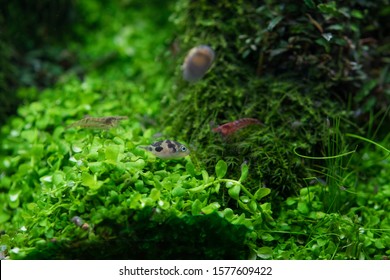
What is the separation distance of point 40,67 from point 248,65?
188 centimetres

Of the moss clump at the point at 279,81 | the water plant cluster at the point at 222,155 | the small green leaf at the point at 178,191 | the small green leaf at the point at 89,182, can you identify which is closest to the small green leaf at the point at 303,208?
the water plant cluster at the point at 222,155

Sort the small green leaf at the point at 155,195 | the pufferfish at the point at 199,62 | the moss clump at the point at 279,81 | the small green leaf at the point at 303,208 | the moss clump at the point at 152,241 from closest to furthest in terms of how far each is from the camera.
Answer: the moss clump at the point at 152,241, the small green leaf at the point at 155,195, the small green leaf at the point at 303,208, the moss clump at the point at 279,81, the pufferfish at the point at 199,62

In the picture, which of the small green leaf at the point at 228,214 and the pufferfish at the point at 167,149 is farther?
the pufferfish at the point at 167,149

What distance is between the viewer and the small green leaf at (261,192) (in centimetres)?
221

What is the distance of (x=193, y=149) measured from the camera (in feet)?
8.39

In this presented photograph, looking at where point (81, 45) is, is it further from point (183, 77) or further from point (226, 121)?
point (226, 121)

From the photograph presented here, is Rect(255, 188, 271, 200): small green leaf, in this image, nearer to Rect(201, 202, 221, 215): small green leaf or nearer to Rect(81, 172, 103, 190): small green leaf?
Rect(201, 202, 221, 215): small green leaf

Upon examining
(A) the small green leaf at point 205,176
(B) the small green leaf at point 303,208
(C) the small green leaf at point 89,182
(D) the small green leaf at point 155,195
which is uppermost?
(C) the small green leaf at point 89,182

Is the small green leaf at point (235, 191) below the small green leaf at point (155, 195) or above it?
below

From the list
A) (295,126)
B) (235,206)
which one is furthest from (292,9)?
Answer: (235,206)

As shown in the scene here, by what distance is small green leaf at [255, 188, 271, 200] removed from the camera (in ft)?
7.25

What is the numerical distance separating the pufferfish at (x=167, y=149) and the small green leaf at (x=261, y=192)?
398 mm

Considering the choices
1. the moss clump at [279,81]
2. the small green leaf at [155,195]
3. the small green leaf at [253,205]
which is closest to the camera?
the small green leaf at [155,195]

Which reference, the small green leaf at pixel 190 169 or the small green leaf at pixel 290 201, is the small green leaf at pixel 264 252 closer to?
the small green leaf at pixel 290 201
